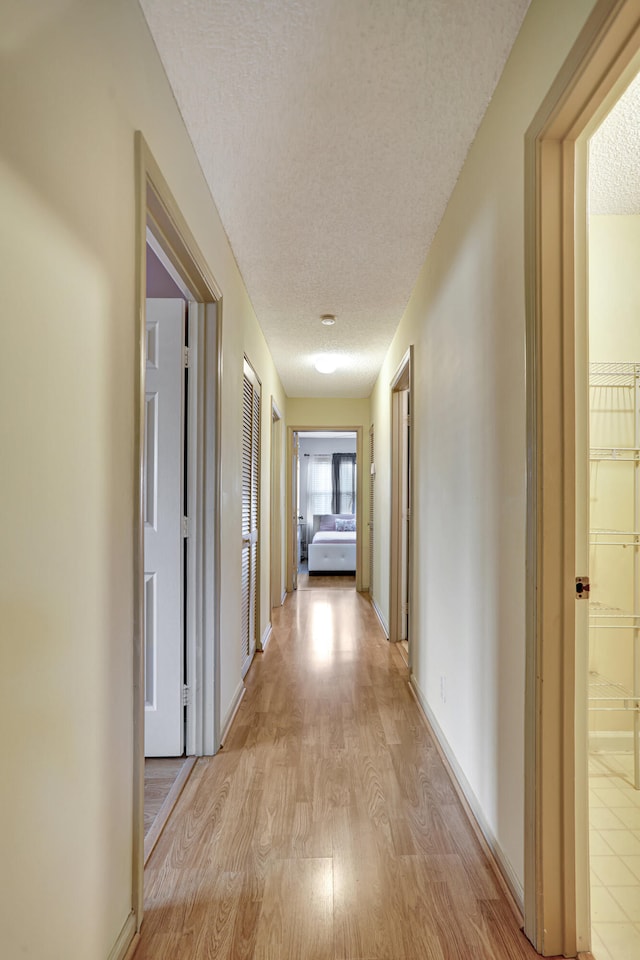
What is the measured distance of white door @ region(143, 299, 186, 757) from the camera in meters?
2.32

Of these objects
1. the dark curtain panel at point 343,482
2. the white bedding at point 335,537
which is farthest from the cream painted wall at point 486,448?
the dark curtain panel at point 343,482

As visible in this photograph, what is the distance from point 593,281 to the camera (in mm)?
2436

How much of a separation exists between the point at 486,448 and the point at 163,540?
1424mm

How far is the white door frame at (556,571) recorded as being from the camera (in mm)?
1313

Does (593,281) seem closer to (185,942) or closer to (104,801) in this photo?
(104,801)

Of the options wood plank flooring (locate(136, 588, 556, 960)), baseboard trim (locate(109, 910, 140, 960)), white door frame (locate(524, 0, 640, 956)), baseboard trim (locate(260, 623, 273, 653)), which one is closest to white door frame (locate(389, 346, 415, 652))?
baseboard trim (locate(260, 623, 273, 653))

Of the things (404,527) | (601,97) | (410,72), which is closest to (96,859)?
(601,97)

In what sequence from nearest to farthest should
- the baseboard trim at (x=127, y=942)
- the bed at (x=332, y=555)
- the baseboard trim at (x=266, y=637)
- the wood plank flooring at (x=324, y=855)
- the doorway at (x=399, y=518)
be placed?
the baseboard trim at (x=127, y=942) → the wood plank flooring at (x=324, y=855) → the baseboard trim at (x=266, y=637) → the doorway at (x=399, y=518) → the bed at (x=332, y=555)

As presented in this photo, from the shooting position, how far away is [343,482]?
35.5 ft

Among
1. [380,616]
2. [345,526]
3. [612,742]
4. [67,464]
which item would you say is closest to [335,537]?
[345,526]

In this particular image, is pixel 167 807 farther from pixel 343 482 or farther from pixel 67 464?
pixel 343 482

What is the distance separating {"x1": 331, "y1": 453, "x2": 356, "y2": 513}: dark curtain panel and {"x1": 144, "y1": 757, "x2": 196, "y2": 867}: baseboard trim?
8554mm

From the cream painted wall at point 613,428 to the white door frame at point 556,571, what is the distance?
1214 millimetres

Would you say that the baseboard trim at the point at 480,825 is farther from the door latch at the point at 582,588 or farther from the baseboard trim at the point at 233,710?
the baseboard trim at the point at 233,710
